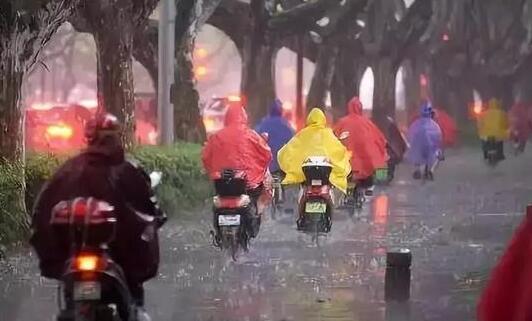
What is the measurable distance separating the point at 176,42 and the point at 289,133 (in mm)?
1818

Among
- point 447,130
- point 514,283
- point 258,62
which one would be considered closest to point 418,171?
point 258,62

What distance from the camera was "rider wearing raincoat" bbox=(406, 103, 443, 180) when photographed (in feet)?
54.7

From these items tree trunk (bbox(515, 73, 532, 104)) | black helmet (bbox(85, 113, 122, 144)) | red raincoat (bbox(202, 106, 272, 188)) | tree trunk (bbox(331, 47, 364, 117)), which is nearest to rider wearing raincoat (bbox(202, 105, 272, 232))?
red raincoat (bbox(202, 106, 272, 188))

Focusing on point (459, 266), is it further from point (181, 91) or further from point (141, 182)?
point (181, 91)

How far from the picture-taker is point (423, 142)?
16922 mm

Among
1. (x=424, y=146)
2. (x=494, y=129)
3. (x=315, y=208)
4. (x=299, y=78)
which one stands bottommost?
(x=315, y=208)

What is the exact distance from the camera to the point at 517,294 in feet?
10.2

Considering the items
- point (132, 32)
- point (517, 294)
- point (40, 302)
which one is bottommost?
point (40, 302)

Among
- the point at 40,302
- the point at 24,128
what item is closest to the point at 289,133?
the point at 24,128

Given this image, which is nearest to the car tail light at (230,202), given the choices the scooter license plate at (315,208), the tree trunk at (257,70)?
the scooter license plate at (315,208)

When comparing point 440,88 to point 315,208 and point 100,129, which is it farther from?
point 100,129

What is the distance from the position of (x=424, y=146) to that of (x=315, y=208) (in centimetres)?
690

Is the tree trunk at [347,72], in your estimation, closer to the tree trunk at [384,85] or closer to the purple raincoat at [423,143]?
the tree trunk at [384,85]

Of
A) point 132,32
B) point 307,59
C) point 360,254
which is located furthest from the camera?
point 307,59
